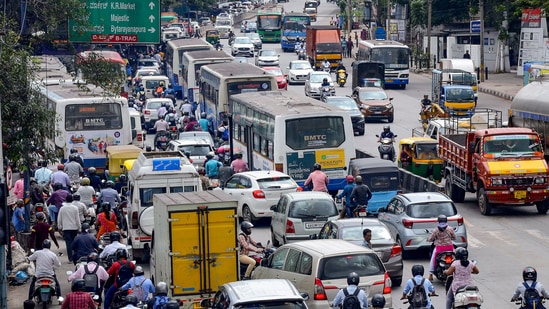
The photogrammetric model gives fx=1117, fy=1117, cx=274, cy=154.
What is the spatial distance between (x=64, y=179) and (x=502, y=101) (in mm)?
35062

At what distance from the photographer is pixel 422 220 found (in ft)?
75.7

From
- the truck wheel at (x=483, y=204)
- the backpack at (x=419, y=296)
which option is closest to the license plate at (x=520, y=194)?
the truck wheel at (x=483, y=204)

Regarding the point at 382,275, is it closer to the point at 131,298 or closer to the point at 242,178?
the point at 131,298

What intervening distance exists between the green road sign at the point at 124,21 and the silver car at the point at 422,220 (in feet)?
39.8

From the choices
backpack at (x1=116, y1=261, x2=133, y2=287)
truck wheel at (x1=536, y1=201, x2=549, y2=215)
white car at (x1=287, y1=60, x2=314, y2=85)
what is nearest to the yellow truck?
backpack at (x1=116, y1=261, x2=133, y2=287)

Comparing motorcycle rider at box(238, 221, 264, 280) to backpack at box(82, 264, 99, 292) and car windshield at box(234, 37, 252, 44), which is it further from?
car windshield at box(234, 37, 252, 44)

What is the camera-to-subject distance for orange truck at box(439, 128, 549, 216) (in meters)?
27.8

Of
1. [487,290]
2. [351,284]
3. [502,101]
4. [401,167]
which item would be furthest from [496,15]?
[351,284]

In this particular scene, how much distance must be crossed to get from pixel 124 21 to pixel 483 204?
11.9 m

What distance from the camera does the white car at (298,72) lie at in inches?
2633

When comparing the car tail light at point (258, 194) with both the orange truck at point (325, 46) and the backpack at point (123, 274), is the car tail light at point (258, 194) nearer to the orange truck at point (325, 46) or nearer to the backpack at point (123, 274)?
the backpack at point (123, 274)

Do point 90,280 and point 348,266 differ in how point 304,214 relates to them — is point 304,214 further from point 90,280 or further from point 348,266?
point 348,266

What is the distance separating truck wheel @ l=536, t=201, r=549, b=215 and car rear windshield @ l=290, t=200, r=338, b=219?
7.14 metres

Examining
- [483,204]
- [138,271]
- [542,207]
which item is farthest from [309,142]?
[138,271]
